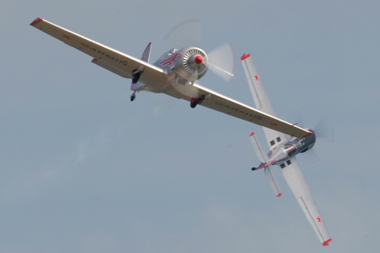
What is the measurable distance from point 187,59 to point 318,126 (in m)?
31.8

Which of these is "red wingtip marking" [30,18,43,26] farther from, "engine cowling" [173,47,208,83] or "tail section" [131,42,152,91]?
"engine cowling" [173,47,208,83]

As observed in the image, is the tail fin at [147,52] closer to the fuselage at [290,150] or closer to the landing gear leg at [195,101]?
the landing gear leg at [195,101]

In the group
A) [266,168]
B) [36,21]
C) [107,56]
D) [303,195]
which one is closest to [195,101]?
[107,56]

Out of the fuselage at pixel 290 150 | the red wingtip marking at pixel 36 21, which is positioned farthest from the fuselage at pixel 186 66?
the fuselage at pixel 290 150

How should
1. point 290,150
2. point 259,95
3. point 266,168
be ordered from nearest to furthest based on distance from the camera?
point 266,168
point 290,150
point 259,95

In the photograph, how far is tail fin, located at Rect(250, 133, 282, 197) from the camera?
6819 cm

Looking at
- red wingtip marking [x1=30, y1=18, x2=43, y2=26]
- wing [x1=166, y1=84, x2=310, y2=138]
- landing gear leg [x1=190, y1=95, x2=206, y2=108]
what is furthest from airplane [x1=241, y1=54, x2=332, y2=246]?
red wingtip marking [x1=30, y1=18, x2=43, y2=26]

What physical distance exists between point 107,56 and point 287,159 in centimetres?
3654

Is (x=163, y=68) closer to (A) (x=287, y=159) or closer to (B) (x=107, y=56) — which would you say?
(B) (x=107, y=56)

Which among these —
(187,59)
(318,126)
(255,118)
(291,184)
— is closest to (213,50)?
(187,59)

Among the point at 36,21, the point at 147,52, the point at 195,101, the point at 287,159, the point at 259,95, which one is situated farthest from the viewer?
the point at 259,95

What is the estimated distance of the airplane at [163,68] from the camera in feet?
130

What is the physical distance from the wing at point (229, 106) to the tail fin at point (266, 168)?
18.6 m

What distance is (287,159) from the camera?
72062 millimetres
